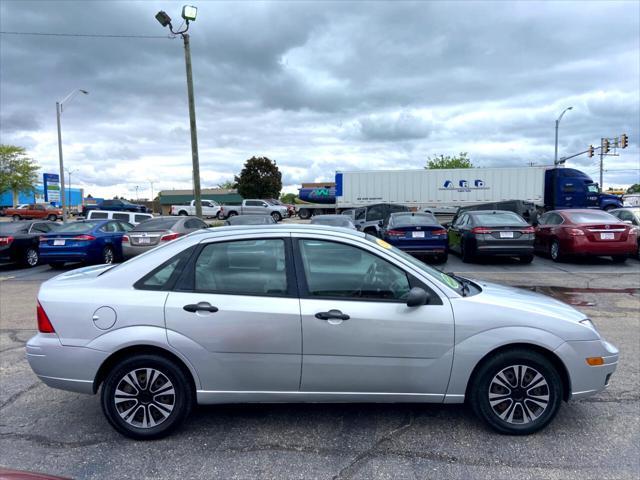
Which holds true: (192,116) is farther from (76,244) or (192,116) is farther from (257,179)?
(257,179)

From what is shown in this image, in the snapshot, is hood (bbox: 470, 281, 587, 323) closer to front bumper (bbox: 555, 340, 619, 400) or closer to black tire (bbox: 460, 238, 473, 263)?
front bumper (bbox: 555, 340, 619, 400)

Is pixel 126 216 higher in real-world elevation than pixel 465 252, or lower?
higher

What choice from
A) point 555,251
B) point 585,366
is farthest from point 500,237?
point 585,366

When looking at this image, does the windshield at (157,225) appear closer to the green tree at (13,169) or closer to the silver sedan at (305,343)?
the silver sedan at (305,343)

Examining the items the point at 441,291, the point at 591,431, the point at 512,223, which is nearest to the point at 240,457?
the point at 441,291

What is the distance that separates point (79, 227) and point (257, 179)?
204 feet

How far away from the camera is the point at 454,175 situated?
2622 cm

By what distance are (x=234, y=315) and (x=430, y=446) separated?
1.69 meters

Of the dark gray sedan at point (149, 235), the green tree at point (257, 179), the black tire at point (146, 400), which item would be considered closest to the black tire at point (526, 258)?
the dark gray sedan at point (149, 235)

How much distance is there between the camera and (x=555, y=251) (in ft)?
43.3

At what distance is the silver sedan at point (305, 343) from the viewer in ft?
11.0

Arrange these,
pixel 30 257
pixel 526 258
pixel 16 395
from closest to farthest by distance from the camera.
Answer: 1. pixel 16 395
2. pixel 526 258
3. pixel 30 257

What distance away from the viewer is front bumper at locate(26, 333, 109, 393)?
11.2ft

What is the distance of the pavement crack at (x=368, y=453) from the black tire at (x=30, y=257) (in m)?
14.0
